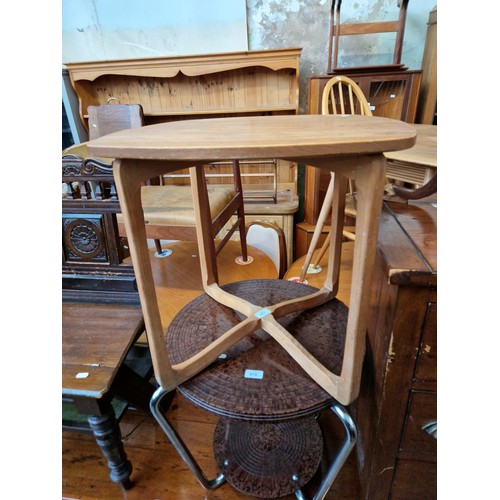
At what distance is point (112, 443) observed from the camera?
82cm

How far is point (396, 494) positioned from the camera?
0.75m

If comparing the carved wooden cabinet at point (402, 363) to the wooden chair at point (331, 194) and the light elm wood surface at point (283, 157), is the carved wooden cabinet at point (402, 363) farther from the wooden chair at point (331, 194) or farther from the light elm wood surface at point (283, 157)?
the wooden chair at point (331, 194)

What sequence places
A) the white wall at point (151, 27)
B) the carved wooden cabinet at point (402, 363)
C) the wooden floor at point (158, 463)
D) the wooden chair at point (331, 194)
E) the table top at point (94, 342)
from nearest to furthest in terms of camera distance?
the carved wooden cabinet at point (402, 363) → the table top at point (94, 342) → the wooden floor at point (158, 463) → the wooden chair at point (331, 194) → the white wall at point (151, 27)

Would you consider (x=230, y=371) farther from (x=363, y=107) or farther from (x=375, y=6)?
(x=375, y=6)

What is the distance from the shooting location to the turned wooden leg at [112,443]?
30.6 inches

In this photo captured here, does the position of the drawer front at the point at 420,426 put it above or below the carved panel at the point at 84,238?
below

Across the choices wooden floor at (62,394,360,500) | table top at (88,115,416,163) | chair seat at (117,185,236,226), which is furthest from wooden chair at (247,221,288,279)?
table top at (88,115,416,163)

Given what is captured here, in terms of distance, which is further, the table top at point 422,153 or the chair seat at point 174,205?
the chair seat at point 174,205

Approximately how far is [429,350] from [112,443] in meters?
0.82

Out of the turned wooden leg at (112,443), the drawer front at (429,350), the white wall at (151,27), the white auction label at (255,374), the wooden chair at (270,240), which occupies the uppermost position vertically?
the white wall at (151,27)

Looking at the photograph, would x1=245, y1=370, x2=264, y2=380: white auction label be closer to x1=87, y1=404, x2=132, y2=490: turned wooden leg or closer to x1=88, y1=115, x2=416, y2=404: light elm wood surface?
x1=88, y1=115, x2=416, y2=404: light elm wood surface

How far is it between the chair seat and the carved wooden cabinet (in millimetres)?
845

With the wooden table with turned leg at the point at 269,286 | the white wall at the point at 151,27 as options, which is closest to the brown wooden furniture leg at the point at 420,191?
the wooden table with turned leg at the point at 269,286

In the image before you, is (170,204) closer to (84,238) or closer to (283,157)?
(84,238)
